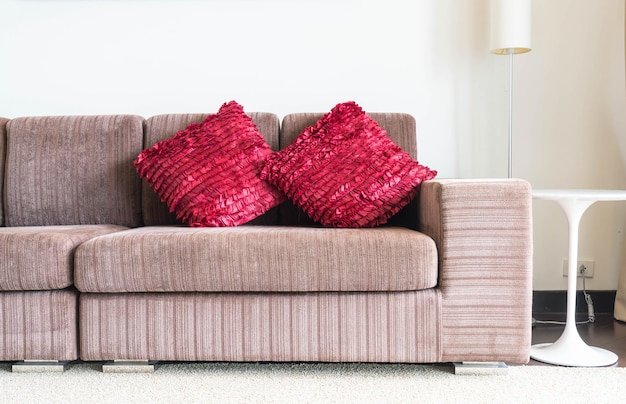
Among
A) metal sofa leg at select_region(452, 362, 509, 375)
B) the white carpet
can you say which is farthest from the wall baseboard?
metal sofa leg at select_region(452, 362, 509, 375)

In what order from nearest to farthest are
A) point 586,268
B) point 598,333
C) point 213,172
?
1. point 213,172
2. point 598,333
3. point 586,268

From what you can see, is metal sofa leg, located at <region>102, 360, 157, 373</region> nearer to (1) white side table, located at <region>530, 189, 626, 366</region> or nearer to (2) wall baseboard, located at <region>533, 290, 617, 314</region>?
(1) white side table, located at <region>530, 189, 626, 366</region>

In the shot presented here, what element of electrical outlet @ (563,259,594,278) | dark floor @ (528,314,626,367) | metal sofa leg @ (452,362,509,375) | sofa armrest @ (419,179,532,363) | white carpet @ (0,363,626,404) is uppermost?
sofa armrest @ (419,179,532,363)

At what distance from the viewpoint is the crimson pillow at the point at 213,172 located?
2.17 m

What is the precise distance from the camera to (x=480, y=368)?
1841 millimetres

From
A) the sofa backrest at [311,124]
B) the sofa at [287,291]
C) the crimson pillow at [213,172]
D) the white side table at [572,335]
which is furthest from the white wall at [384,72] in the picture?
the sofa at [287,291]

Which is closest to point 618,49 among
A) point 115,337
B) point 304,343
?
point 304,343

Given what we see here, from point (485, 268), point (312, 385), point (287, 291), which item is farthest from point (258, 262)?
point (485, 268)

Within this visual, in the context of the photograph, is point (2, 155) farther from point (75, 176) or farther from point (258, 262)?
point (258, 262)

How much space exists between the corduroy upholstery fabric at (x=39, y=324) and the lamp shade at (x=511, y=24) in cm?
189

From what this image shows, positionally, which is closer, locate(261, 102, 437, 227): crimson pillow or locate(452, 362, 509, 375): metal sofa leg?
locate(452, 362, 509, 375): metal sofa leg

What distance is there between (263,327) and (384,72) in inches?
56.2

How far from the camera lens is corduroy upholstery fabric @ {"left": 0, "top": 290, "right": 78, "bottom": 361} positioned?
1.86m

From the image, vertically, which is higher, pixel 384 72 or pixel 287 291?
pixel 384 72
